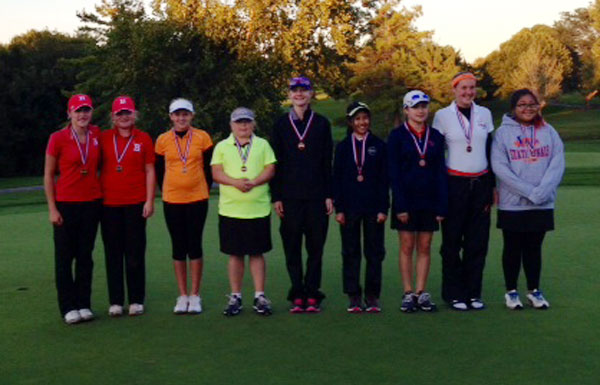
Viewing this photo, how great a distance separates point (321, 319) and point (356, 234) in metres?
0.77

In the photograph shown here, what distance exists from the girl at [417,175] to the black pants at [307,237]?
64 centimetres

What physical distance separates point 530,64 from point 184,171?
65475 mm

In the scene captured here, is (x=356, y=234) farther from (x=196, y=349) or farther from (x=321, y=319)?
(x=196, y=349)

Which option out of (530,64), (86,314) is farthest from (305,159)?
(530,64)

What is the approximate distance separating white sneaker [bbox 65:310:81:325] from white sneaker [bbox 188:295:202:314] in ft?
2.94

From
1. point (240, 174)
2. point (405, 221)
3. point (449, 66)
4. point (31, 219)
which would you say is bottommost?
point (31, 219)

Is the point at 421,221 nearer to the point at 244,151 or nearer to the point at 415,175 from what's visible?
the point at 415,175

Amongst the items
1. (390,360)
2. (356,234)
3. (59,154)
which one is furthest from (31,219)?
(390,360)

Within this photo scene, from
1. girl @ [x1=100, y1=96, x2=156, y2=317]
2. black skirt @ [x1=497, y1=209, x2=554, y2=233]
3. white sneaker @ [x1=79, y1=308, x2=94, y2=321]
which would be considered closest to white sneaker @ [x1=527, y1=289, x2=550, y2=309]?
black skirt @ [x1=497, y1=209, x2=554, y2=233]

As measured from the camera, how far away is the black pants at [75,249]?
609cm

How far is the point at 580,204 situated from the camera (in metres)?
14.0

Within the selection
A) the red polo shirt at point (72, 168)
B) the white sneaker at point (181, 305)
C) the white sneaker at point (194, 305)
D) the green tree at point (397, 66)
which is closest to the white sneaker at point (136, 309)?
the white sneaker at point (181, 305)

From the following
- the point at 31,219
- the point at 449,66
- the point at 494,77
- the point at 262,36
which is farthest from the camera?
the point at 494,77

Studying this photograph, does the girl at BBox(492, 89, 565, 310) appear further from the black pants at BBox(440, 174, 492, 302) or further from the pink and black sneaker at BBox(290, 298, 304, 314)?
the pink and black sneaker at BBox(290, 298, 304, 314)
